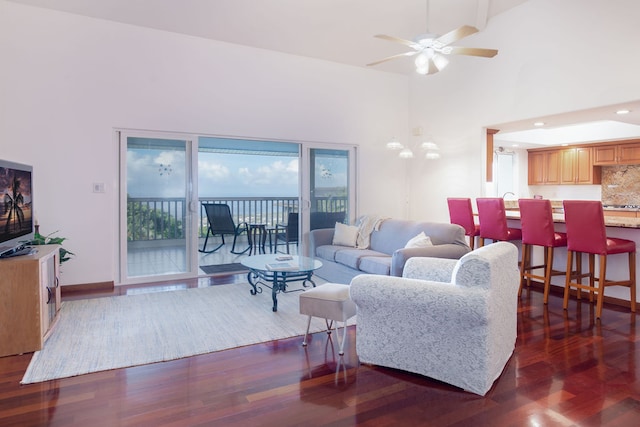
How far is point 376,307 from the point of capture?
2.55m

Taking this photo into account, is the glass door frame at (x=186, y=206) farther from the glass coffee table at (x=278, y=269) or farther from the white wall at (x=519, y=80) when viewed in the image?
the white wall at (x=519, y=80)

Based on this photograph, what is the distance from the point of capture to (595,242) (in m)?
3.72

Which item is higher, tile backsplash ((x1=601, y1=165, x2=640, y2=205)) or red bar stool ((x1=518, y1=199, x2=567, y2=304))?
tile backsplash ((x1=601, y1=165, x2=640, y2=205))

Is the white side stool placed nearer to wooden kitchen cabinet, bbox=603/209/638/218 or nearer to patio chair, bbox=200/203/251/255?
patio chair, bbox=200/203/251/255

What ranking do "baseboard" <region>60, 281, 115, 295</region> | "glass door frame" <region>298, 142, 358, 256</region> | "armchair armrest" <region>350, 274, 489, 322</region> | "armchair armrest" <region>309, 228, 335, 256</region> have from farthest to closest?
"glass door frame" <region>298, 142, 358, 256</region> < "armchair armrest" <region>309, 228, 335, 256</region> < "baseboard" <region>60, 281, 115, 295</region> < "armchair armrest" <region>350, 274, 489, 322</region>

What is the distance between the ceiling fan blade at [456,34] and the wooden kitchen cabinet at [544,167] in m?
5.87

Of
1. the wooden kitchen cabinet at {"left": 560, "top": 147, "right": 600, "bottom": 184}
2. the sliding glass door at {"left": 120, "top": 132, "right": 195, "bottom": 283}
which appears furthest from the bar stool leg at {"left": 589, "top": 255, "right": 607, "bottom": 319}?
the sliding glass door at {"left": 120, "top": 132, "right": 195, "bottom": 283}

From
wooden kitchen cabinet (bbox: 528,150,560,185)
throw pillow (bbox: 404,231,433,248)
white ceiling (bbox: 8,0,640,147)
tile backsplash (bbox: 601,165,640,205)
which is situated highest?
white ceiling (bbox: 8,0,640,147)

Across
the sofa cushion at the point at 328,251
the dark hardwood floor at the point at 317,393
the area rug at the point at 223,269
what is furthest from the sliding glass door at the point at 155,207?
the dark hardwood floor at the point at 317,393

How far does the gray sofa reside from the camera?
3.82 m

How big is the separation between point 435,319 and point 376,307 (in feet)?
1.25

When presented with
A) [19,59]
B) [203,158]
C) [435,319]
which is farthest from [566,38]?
[203,158]

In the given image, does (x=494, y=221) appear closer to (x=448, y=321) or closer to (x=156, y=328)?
(x=448, y=321)

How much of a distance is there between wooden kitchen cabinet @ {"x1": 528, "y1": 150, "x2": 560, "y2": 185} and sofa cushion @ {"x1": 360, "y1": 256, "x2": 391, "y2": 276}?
563 cm
